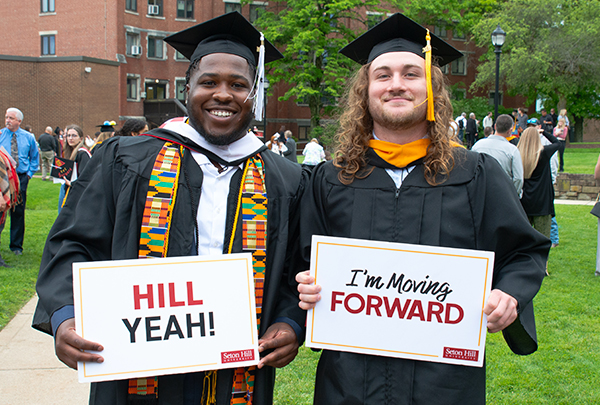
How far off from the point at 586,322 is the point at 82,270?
517 cm

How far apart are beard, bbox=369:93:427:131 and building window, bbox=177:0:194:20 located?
38421 mm

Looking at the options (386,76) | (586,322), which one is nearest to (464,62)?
(586,322)

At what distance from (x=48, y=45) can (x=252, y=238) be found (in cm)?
3702

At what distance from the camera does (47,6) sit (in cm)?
3394

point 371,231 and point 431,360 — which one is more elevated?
point 371,231

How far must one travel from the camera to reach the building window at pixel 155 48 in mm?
36438

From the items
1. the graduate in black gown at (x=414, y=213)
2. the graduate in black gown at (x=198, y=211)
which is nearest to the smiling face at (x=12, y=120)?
the graduate in black gown at (x=198, y=211)

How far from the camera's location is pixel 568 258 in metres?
8.26

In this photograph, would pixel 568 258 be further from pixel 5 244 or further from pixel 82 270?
pixel 5 244

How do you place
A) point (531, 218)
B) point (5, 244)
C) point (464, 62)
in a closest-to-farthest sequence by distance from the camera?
point (531, 218) → point (5, 244) → point (464, 62)

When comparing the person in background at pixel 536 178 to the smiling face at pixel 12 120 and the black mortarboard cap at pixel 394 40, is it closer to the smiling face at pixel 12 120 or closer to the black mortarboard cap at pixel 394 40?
the black mortarboard cap at pixel 394 40

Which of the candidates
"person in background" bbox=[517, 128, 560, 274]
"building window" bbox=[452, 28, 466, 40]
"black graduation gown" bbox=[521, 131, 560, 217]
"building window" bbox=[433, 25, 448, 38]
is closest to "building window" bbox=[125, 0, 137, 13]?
"building window" bbox=[433, 25, 448, 38]

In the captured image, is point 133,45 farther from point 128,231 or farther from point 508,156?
point 128,231

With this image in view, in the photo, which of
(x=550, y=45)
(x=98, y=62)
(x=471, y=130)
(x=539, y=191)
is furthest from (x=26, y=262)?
(x=550, y=45)
